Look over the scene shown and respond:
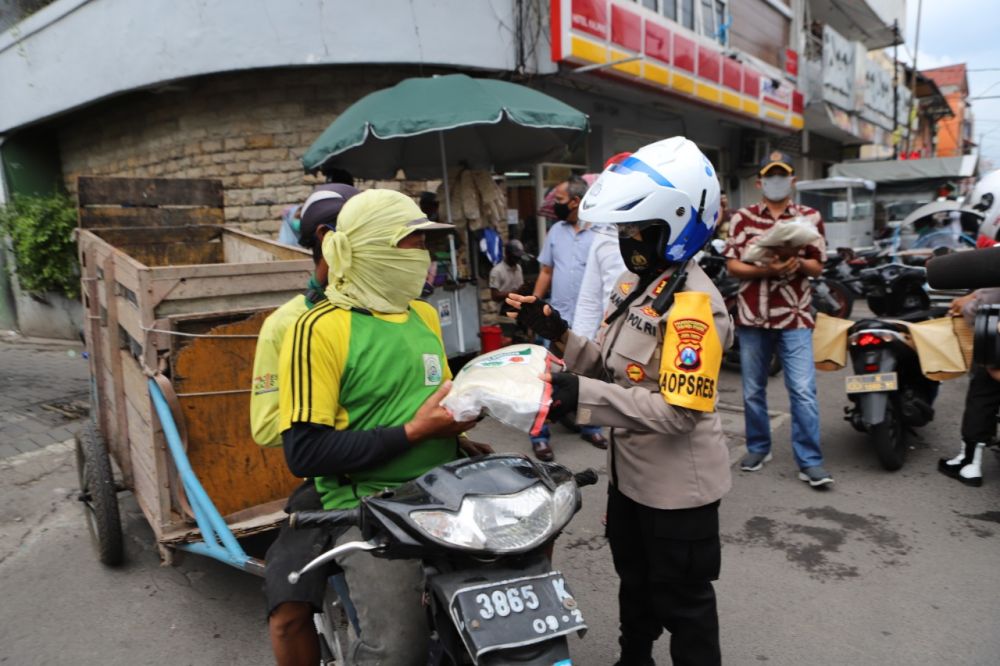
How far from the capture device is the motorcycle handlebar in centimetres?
161

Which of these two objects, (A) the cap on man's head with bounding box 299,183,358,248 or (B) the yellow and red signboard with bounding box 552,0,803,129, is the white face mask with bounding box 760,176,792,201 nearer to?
(A) the cap on man's head with bounding box 299,183,358,248

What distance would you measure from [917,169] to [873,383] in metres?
14.8

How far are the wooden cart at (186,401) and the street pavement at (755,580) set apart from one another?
1.35 ft

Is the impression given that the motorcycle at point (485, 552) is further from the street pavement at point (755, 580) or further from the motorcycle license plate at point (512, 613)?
the street pavement at point (755, 580)

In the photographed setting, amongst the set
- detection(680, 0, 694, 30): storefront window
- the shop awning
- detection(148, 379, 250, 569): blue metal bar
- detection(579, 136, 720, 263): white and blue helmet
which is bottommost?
detection(148, 379, 250, 569): blue metal bar

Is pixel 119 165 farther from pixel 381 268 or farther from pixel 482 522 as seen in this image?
pixel 482 522

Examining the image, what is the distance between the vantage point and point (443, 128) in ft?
17.9

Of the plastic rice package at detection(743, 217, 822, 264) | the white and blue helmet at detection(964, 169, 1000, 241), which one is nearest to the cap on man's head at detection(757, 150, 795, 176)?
the plastic rice package at detection(743, 217, 822, 264)

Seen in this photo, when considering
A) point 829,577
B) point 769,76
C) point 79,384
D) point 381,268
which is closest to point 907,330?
point 829,577

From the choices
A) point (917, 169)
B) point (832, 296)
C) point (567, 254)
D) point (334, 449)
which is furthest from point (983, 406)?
point (917, 169)

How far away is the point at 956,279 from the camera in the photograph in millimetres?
1466

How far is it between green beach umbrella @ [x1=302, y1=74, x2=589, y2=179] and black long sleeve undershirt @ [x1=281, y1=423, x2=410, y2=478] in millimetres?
4131

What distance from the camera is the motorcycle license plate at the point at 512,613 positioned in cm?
134

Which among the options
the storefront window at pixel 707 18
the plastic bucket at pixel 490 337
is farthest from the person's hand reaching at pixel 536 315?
the storefront window at pixel 707 18
